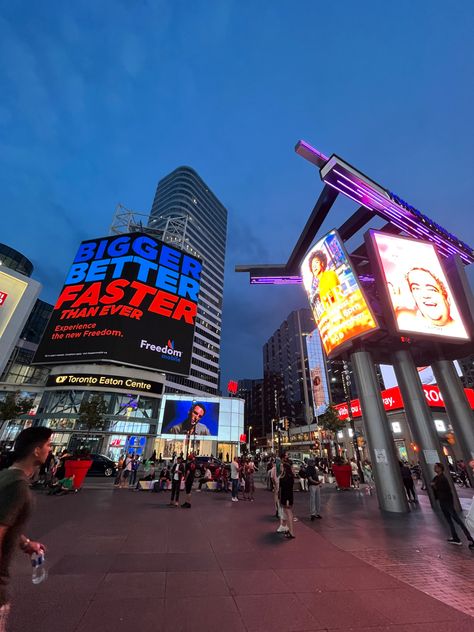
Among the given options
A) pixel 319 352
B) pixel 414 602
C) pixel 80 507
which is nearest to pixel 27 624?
pixel 414 602

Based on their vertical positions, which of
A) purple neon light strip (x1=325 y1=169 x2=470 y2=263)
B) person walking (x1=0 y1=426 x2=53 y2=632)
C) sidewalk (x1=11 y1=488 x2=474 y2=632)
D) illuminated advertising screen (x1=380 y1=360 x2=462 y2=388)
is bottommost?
sidewalk (x1=11 y1=488 x2=474 y2=632)

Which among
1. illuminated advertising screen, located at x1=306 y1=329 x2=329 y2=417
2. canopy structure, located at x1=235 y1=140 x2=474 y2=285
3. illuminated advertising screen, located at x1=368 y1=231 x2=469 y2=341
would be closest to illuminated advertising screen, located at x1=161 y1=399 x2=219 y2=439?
illuminated advertising screen, located at x1=306 y1=329 x2=329 y2=417

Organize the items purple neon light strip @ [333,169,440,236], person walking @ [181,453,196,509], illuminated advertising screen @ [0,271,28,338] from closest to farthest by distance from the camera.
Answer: person walking @ [181,453,196,509] → purple neon light strip @ [333,169,440,236] → illuminated advertising screen @ [0,271,28,338]

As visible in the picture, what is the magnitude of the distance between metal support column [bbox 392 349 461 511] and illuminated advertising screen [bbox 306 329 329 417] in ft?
161

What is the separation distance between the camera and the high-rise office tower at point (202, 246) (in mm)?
76738

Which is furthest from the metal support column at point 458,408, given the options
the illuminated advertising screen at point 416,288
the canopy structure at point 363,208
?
the canopy structure at point 363,208

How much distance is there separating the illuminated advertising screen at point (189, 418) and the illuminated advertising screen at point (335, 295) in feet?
108

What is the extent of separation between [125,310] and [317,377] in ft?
169

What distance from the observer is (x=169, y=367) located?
37.4 metres

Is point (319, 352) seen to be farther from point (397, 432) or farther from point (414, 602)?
point (414, 602)

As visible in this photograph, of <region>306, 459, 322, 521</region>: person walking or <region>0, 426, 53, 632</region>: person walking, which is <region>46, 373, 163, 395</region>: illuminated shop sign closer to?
<region>306, 459, 322, 521</region>: person walking

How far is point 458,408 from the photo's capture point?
53.3ft

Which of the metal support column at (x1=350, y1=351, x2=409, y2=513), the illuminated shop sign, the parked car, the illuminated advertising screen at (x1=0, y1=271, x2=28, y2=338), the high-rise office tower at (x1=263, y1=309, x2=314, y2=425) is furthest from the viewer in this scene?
the high-rise office tower at (x1=263, y1=309, x2=314, y2=425)

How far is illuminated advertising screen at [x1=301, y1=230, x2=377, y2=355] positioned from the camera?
620 inches
